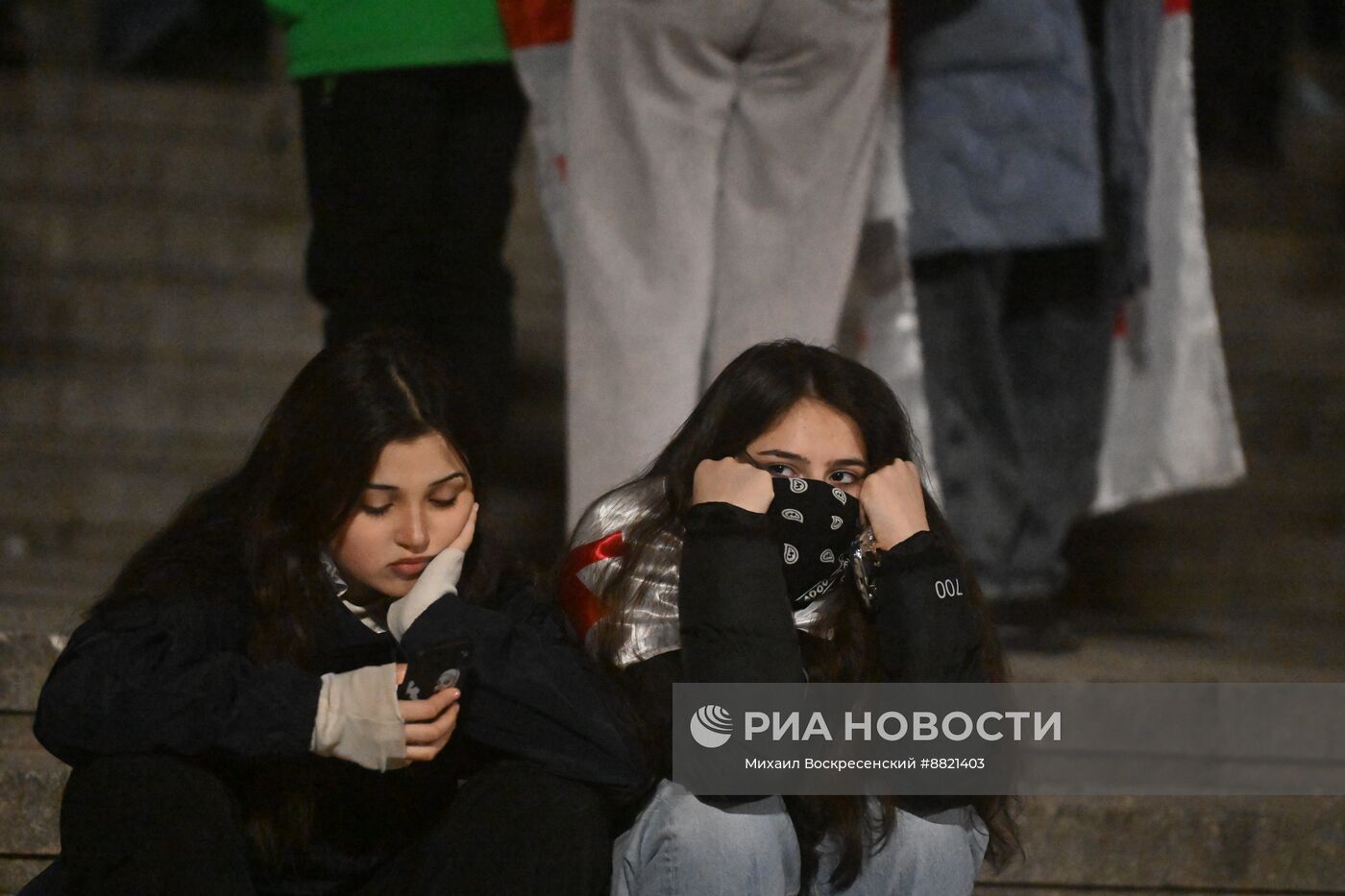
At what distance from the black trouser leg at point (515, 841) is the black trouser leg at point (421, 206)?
66 cm

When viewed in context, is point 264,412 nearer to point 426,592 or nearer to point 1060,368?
point 1060,368

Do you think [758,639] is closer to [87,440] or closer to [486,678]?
[486,678]

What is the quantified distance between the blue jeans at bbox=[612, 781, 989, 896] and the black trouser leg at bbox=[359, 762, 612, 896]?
5 cm

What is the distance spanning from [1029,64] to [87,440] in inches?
79.9

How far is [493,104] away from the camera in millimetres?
2217

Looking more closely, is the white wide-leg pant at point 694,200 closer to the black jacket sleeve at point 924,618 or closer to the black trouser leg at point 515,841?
the black jacket sleeve at point 924,618

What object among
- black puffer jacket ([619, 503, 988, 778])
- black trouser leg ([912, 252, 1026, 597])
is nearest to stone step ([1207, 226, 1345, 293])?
black trouser leg ([912, 252, 1026, 597])

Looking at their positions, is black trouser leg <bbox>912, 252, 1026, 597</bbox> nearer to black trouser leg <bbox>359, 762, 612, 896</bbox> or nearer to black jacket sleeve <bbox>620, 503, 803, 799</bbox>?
black jacket sleeve <bbox>620, 503, 803, 799</bbox>

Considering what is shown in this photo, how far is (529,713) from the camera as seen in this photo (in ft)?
5.04

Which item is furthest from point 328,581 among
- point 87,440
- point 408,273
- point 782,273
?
point 87,440

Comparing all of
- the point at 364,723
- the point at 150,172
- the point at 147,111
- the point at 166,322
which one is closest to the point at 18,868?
the point at 364,723

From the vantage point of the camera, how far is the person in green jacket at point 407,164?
6.84 ft

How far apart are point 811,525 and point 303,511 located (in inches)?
19.8

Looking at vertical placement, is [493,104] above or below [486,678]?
above
